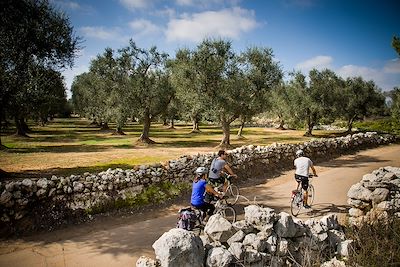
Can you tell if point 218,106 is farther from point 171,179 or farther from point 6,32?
point 6,32

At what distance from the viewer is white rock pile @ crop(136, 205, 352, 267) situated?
646cm

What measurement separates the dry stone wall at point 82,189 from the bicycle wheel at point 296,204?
6.30 m

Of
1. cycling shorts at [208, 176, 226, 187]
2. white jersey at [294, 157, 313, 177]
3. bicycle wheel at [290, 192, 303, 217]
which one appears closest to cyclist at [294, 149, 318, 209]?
white jersey at [294, 157, 313, 177]

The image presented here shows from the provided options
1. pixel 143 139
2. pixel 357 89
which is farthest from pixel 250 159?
pixel 357 89

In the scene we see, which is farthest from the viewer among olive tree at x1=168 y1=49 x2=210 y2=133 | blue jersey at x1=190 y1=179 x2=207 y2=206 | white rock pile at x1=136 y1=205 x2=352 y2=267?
olive tree at x1=168 y1=49 x2=210 y2=133

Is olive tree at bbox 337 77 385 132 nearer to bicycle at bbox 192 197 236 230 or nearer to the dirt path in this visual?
the dirt path

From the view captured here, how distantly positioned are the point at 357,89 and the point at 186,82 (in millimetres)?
42969

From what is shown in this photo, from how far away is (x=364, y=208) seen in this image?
1188 cm

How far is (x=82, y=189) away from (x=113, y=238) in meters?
3.41

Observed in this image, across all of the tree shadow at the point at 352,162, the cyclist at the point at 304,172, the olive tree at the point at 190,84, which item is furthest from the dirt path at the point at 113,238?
the olive tree at the point at 190,84

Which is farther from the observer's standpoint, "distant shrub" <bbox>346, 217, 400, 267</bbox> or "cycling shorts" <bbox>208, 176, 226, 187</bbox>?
"cycling shorts" <bbox>208, 176, 226, 187</bbox>

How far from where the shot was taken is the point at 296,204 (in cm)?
1233

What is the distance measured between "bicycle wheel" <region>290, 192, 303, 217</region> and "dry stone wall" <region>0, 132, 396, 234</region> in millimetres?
6300

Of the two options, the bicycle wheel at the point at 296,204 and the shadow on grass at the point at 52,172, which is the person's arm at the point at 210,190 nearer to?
the bicycle wheel at the point at 296,204
